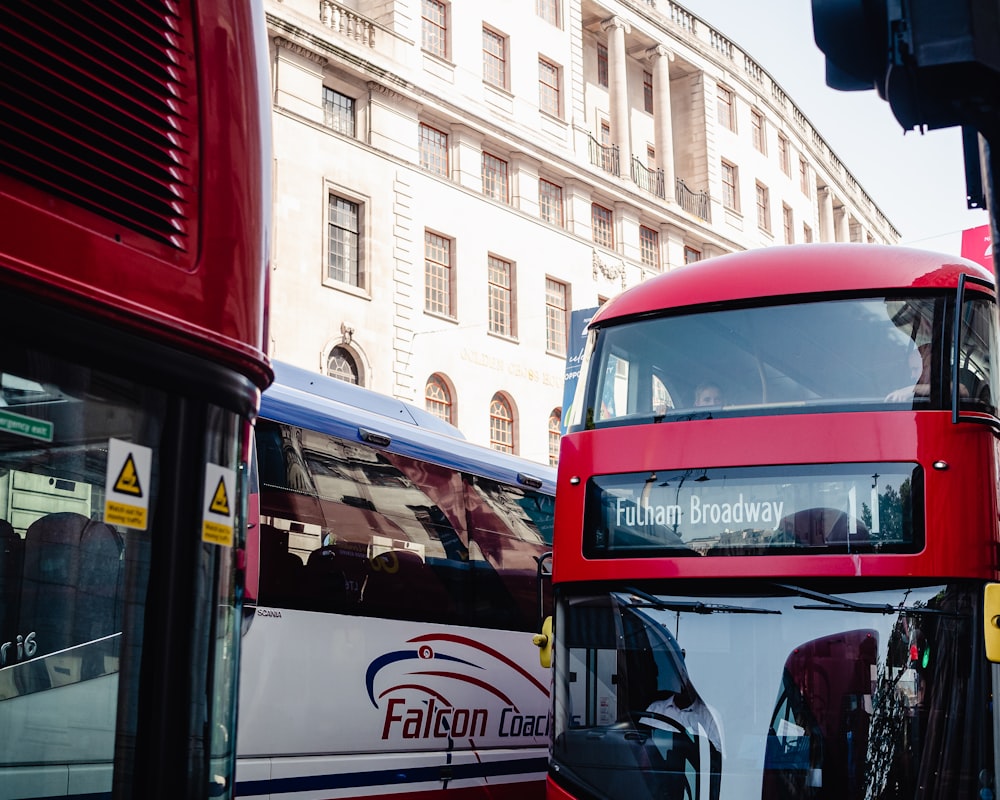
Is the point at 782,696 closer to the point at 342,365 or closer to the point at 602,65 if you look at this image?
the point at 342,365

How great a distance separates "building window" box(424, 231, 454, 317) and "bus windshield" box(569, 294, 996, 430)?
2344 centimetres

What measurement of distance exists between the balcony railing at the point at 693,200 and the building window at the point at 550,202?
8.30m

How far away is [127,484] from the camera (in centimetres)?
302

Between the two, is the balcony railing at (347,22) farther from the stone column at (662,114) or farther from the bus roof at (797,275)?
the bus roof at (797,275)

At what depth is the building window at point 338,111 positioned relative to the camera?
96.2ft

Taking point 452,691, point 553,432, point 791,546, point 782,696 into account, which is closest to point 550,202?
point 553,432

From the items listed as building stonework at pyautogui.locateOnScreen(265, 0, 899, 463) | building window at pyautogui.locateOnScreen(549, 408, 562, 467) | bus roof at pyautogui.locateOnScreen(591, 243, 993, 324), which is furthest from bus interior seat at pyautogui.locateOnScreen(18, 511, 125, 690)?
→ building window at pyautogui.locateOnScreen(549, 408, 562, 467)

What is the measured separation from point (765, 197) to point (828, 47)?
49.0 m

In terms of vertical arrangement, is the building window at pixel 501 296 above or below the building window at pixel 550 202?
below

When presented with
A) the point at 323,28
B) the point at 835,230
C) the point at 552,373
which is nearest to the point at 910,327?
the point at 323,28

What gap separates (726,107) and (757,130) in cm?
278

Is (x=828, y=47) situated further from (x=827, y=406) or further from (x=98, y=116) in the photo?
(x=827, y=406)

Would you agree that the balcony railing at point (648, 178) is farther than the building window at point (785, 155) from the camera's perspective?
No

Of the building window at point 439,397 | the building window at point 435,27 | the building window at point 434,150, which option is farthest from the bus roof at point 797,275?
the building window at point 435,27
